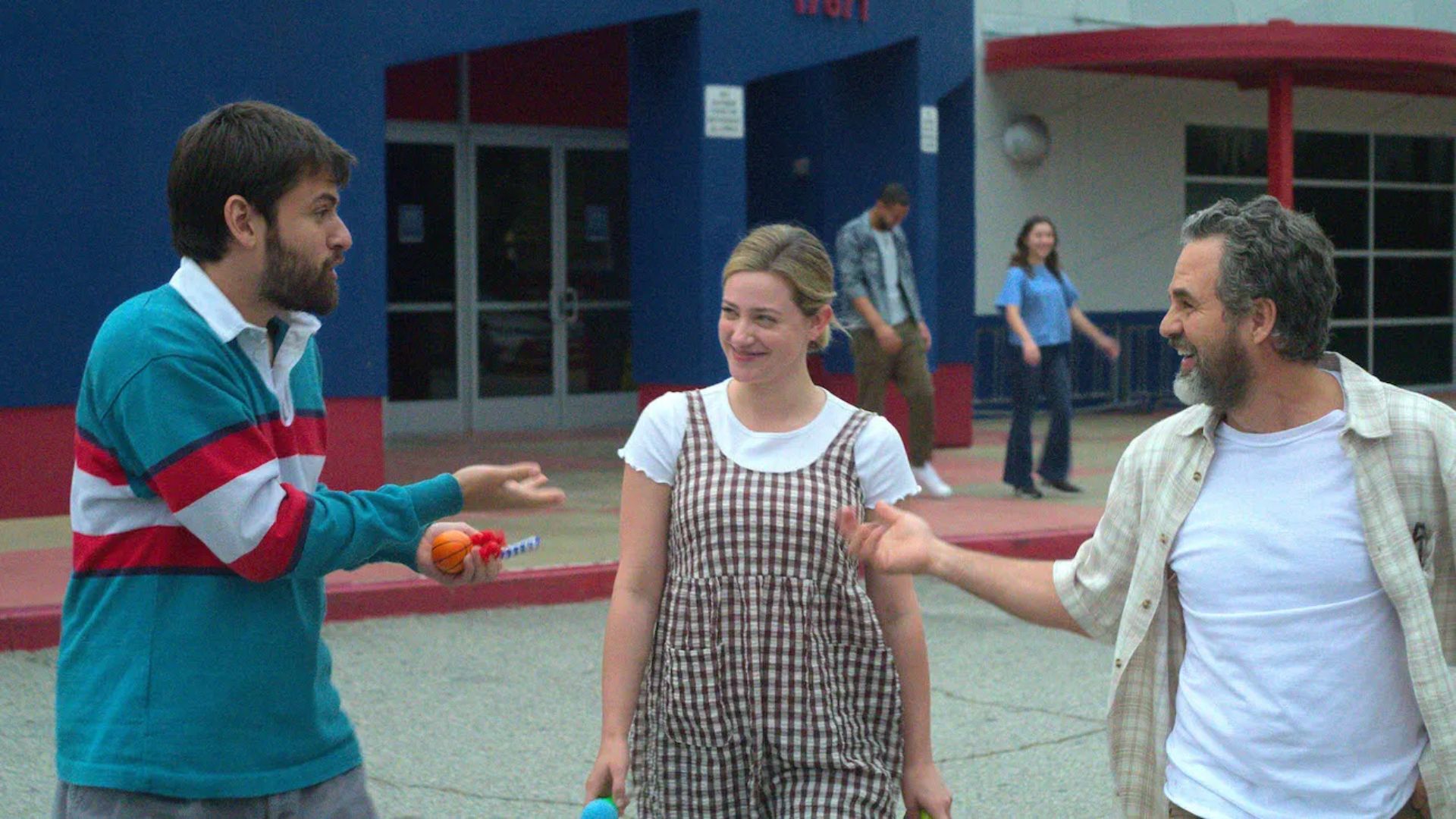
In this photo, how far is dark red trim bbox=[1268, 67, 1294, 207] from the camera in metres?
19.0

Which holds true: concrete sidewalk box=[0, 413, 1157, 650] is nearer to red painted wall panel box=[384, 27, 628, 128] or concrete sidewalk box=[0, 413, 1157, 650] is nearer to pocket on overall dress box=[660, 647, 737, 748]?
red painted wall panel box=[384, 27, 628, 128]

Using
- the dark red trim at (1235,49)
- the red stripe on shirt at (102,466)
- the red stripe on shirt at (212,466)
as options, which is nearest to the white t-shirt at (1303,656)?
the red stripe on shirt at (212,466)

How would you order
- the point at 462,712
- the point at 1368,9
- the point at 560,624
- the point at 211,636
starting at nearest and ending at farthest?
the point at 211,636, the point at 462,712, the point at 560,624, the point at 1368,9

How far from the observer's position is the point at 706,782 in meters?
3.43

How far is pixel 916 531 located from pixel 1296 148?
69.5 feet

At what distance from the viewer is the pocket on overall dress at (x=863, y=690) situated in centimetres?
347

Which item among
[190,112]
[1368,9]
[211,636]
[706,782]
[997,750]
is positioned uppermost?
[1368,9]

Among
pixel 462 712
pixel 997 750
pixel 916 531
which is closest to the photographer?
pixel 916 531

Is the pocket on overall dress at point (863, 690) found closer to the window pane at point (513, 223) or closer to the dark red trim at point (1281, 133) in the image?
the window pane at point (513, 223)

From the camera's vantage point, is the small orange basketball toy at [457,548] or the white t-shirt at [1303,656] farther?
the small orange basketball toy at [457,548]

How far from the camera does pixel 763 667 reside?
11.2 ft

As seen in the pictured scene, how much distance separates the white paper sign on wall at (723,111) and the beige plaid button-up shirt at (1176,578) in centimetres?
1036

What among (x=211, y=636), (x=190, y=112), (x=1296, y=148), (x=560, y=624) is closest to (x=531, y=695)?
(x=560, y=624)

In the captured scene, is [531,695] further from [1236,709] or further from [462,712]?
[1236,709]
